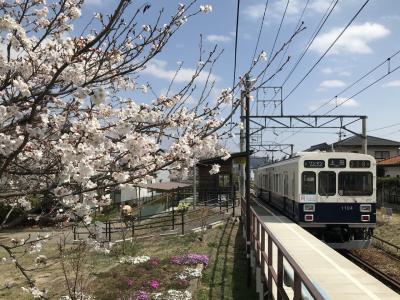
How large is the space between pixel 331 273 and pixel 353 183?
8475 millimetres

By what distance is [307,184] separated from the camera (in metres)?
16.1

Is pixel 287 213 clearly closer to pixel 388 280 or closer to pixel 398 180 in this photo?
pixel 388 280

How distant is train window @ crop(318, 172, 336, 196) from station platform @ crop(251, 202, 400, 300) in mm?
3231

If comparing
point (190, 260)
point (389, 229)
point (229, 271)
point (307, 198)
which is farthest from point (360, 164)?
point (389, 229)

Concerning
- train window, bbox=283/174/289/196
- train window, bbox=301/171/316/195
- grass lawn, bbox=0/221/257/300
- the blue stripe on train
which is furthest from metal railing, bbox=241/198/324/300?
train window, bbox=283/174/289/196

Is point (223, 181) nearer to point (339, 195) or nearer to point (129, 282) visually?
point (339, 195)

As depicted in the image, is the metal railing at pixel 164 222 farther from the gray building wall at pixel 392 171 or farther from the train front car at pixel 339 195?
the gray building wall at pixel 392 171

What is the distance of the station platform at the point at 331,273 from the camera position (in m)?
6.70

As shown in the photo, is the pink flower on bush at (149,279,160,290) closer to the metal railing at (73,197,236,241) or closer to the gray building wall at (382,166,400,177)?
the metal railing at (73,197,236,241)

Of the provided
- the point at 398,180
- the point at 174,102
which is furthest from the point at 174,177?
the point at 398,180

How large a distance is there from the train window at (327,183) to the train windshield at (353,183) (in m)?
0.23

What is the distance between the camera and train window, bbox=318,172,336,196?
16.1 m

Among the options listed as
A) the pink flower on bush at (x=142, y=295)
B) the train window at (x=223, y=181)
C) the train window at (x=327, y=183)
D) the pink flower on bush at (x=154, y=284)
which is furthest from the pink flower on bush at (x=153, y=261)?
the train window at (x=223, y=181)

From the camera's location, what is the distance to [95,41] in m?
4.05
